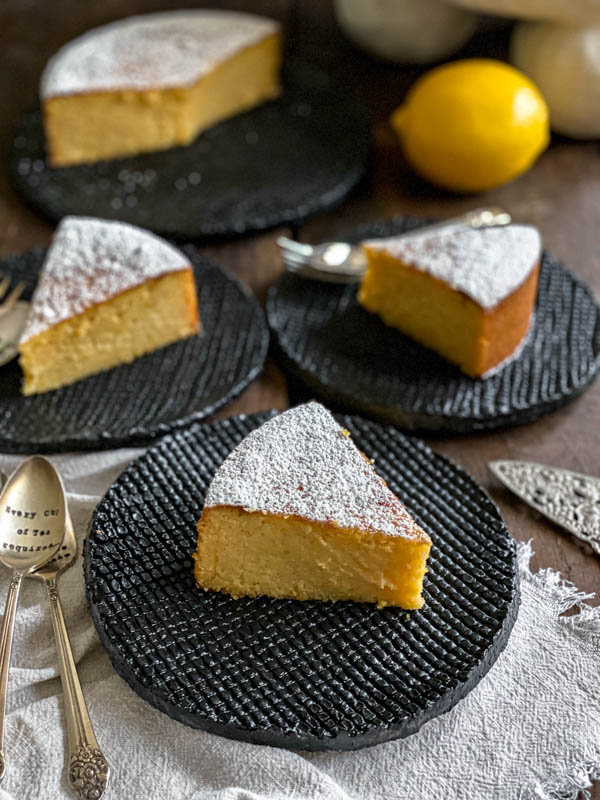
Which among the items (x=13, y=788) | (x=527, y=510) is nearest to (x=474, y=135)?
(x=527, y=510)

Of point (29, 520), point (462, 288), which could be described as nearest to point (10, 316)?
point (29, 520)

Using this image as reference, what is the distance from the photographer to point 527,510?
1896 millimetres

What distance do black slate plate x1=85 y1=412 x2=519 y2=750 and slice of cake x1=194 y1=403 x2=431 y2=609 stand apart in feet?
0.10

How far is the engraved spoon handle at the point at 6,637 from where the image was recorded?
1.47 metres

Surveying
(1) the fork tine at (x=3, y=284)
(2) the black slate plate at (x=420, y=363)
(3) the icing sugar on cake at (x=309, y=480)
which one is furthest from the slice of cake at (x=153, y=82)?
(3) the icing sugar on cake at (x=309, y=480)

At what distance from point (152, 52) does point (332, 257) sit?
39.5 inches

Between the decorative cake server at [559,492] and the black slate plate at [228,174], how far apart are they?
1012mm

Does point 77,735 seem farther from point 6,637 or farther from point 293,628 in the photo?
point 293,628

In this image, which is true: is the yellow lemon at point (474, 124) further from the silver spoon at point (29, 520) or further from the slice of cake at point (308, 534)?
the silver spoon at point (29, 520)

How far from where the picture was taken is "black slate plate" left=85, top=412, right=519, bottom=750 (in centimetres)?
147

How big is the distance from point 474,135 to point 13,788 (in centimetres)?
192

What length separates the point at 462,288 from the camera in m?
2.10

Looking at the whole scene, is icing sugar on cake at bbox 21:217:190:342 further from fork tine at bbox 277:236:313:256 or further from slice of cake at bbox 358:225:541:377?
slice of cake at bbox 358:225:541:377

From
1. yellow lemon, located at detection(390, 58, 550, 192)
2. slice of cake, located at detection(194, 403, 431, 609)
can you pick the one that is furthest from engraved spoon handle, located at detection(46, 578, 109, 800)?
yellow lemon, located at detection(390, 58, 550, 192)
